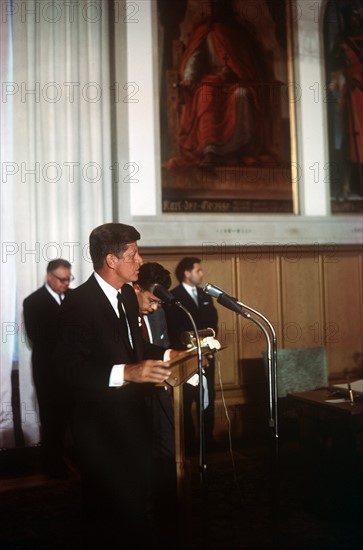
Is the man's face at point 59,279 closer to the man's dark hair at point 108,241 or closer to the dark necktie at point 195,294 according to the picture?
the dark necktie at point 195,294

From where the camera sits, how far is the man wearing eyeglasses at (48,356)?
5.88 meters

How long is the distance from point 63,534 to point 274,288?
4.23 meters

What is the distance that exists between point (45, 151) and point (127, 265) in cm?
386

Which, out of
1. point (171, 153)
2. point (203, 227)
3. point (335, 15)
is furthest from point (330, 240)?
point (335, 15)

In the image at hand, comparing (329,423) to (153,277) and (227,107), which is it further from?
(227,107)

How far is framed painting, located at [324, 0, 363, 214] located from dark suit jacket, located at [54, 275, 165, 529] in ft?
17.7

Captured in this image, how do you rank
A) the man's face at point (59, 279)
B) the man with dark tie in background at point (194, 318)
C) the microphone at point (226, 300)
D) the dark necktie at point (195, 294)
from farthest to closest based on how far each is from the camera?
the dark necktie at point (195, 294), the man with dark tie in background at point (194, 318), the man's face at point (59, 279), the microphone at point (226, 300)

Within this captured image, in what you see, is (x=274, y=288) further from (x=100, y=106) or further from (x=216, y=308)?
(x=100, y=106)

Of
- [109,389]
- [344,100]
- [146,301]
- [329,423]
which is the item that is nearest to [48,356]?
[146,301]

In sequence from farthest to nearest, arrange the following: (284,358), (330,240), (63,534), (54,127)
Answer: (330,240)
(54,127)
(284,358)
(63,534)

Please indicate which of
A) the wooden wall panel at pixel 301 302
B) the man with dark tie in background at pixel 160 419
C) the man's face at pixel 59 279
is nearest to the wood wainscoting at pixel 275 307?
the wooden wall panel at pixel 301 302

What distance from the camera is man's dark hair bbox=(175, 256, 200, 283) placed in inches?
265

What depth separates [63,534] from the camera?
13.7ft

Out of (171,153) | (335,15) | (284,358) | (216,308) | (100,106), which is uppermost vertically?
(335,15)
